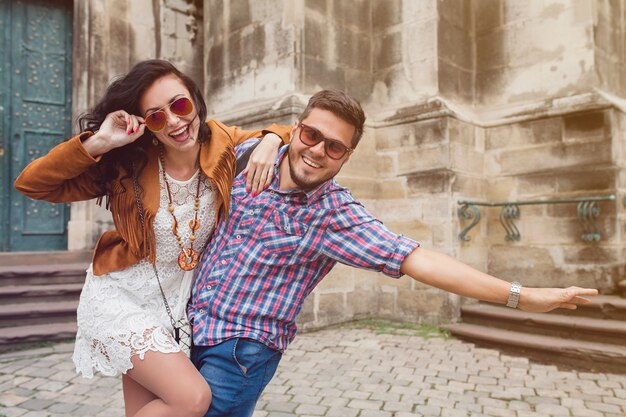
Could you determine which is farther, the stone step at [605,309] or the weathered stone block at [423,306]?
the weathered stone block at [423,306]

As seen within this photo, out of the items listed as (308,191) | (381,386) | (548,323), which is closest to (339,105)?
(308,191)

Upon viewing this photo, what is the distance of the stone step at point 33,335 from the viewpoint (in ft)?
15.8

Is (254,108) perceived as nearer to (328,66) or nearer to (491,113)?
(328,66)

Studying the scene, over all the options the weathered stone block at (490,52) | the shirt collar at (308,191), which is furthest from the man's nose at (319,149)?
the weathered stone block at (490,52)

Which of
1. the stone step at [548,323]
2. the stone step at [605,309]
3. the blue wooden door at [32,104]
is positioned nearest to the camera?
the stone step at [548,323]

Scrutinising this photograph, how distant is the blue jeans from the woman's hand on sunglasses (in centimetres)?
54

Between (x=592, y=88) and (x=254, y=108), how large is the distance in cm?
375

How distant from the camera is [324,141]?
173 cm

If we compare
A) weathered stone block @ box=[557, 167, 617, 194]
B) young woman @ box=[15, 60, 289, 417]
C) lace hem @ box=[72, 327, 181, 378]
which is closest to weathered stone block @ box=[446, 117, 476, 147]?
weathered stone block @ box=[557, 167, 617, 194]

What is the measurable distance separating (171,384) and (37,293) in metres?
4.52

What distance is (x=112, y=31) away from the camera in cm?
707

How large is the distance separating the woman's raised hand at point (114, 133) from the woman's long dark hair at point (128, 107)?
7 cm

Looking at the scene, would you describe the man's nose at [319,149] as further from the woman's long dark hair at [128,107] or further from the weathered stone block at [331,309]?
the weathered stone block at [331,309]

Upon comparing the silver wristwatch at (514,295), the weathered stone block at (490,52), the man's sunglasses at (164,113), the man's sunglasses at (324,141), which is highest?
the weathered stone block at (490,52)
